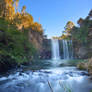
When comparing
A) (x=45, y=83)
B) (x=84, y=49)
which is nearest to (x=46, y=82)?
(x=45, y=83)

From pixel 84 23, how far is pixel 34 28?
10.9 meters

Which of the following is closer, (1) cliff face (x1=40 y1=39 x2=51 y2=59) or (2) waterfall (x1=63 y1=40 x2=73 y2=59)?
(2) waterfall (x1=63 y1=40 x2=73 y2=59)

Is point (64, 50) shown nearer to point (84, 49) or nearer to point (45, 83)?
point (84, 49)

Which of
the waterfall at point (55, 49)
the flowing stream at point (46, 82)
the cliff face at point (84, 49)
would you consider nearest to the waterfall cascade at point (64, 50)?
the waterfall at point (55, 49)

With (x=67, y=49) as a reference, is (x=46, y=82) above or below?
below

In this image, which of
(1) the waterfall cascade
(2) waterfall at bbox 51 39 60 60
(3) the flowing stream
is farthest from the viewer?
(2) waterfall at bbox 51 39 60 60

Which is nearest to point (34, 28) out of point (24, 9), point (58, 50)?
point (24, 9)

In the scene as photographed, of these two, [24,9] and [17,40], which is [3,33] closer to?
[17,40]

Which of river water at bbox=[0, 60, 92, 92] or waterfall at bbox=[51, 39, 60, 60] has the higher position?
waterfall at bbox=[51, 39, 60, 60]

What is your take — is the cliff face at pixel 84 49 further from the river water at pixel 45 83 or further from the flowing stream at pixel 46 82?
the river water at pixel 45 83

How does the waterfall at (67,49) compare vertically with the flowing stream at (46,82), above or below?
above

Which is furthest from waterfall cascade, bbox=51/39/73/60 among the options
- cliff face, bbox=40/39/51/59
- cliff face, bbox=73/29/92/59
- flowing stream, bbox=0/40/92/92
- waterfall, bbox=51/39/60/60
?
flowing stream, bbox=0/40/92/92

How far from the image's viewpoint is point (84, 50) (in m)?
16.9

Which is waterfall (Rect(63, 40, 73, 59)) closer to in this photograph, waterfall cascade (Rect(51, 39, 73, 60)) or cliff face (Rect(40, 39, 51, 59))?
waterfall cascade (Rect(51, 39, 73, 60))
